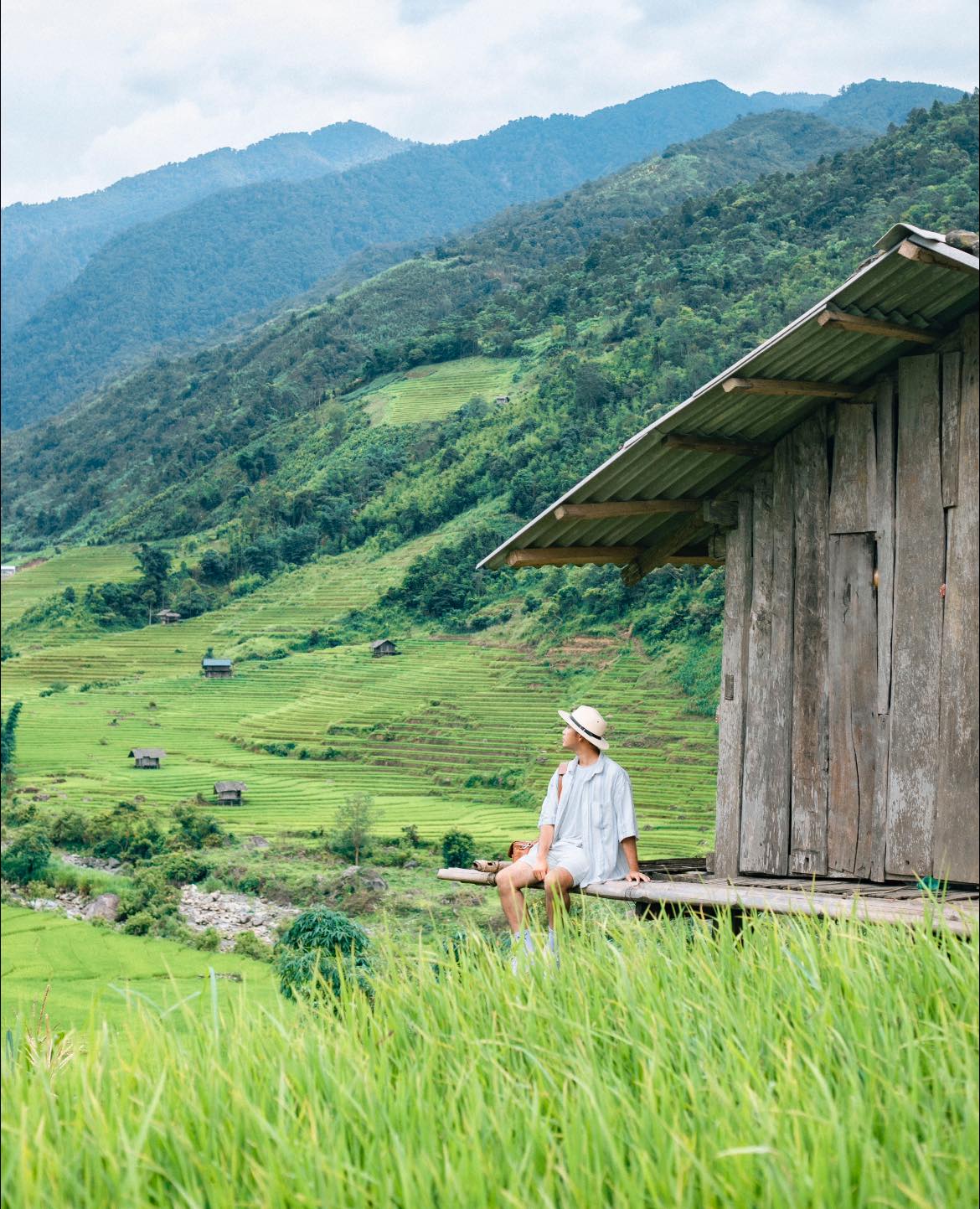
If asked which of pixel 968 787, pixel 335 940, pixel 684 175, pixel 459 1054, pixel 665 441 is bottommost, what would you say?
pixel 335 940

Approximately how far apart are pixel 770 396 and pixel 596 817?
57.0 inches

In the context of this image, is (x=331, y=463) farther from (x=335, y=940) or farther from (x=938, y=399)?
(x=938, y=399)

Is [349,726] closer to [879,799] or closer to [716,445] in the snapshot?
[716,445]

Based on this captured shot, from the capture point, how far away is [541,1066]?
7.45 feet

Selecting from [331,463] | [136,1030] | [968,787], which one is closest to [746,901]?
[968,787]

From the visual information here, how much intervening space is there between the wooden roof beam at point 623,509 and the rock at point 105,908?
734 inches

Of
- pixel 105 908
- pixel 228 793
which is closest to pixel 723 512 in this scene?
pixel 105 908

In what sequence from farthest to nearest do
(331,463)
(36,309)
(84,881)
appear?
(36,309) → (331,463) → (84,881)

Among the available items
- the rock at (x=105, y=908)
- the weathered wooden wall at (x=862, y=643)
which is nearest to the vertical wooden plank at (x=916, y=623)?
the weathered wooden wall at (x=862, y=643)

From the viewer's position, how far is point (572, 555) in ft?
15.5

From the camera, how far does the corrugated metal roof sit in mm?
3467

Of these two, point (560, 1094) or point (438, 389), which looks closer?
point (560, 1094)

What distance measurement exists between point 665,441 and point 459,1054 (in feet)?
7.04

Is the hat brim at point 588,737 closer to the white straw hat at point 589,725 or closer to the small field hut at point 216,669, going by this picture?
the white straw hat at point 589,725
